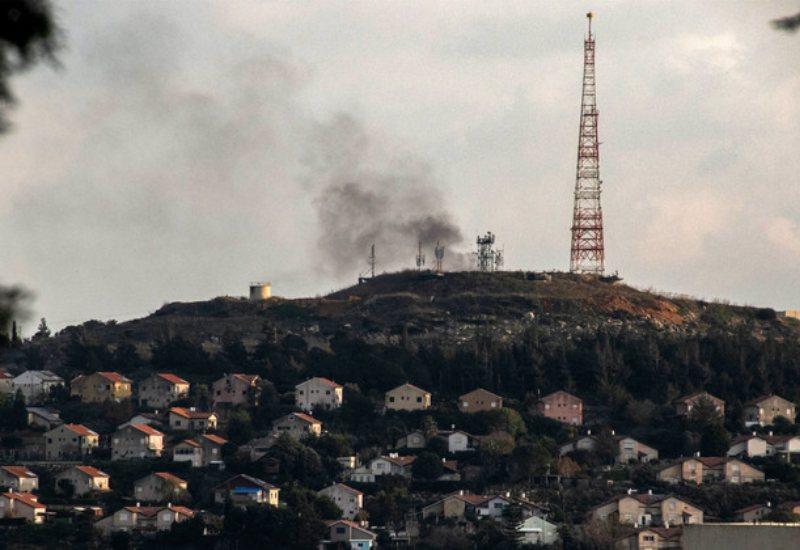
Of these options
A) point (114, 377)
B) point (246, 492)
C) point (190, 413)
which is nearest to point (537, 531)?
point (246, 492)

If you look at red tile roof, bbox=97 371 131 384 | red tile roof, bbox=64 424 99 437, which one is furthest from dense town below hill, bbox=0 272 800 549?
red tile roof, bbox=64 424 99 437

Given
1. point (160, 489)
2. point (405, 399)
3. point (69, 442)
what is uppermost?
point (405, 399)

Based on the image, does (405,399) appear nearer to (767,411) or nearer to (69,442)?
(69,442)

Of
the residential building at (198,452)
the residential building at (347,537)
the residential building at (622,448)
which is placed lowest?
the residential building at (347,537)

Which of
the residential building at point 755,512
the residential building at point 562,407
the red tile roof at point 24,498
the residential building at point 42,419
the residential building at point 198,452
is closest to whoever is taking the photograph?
the residential building at point 755,512

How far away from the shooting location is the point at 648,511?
8231 centimetres

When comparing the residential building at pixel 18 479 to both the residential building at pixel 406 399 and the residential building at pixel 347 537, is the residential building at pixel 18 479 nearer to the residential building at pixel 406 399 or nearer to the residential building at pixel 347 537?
the residential building at pixel 347 537

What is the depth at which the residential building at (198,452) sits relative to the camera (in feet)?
305

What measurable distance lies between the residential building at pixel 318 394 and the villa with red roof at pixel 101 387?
8.99 metres

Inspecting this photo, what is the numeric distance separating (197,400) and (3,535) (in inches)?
984

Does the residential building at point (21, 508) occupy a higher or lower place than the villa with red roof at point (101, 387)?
lower

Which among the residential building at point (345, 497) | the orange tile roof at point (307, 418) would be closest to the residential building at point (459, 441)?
the orange tile roof at point (307, 418)

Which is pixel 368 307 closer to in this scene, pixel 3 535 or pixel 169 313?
pixel 169 313

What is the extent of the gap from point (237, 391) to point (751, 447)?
2520 centimetres
